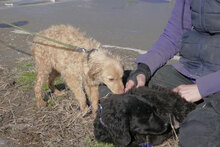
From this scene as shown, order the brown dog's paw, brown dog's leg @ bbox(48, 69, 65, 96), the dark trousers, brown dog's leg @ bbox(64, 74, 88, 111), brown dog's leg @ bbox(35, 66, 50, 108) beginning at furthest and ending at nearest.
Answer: brown dog's leg @ bbox(48, 69, 65, 96)
brown dog's leg @ bbox(35, 66, 50, 108)
the brown dog's paw
brown dog's leg @ bbox(64, 74, 88, 111)
the dark trousers

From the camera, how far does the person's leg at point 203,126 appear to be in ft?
7.45

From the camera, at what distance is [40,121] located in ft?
11.0

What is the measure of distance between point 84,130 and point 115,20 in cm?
646

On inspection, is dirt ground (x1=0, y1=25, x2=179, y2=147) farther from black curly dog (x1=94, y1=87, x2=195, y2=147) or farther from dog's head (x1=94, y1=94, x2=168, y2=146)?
dog's head (x1=94, y1=94, x2=168, y2=146)

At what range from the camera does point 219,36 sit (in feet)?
8.88

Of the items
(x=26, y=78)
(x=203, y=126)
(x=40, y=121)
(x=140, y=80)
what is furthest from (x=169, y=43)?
(x=26, y=78)

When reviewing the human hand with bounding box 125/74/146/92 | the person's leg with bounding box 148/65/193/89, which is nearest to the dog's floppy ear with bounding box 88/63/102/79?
the human hand with bounding box 125/74/146/92

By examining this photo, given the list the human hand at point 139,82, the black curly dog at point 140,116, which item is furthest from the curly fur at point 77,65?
the black curly dog at point 140,116

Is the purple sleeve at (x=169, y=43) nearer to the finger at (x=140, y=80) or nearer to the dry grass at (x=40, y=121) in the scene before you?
the finger at (x=140, y=80)

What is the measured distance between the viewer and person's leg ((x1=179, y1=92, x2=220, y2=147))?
7.45 feet

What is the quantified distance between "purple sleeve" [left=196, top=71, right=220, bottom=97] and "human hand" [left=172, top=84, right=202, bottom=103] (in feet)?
0.19

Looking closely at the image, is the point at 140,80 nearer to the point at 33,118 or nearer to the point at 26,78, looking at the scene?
the point at 33,118

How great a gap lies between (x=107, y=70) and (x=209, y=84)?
1262mm

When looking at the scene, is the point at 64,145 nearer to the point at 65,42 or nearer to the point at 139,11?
the point at 65,42
